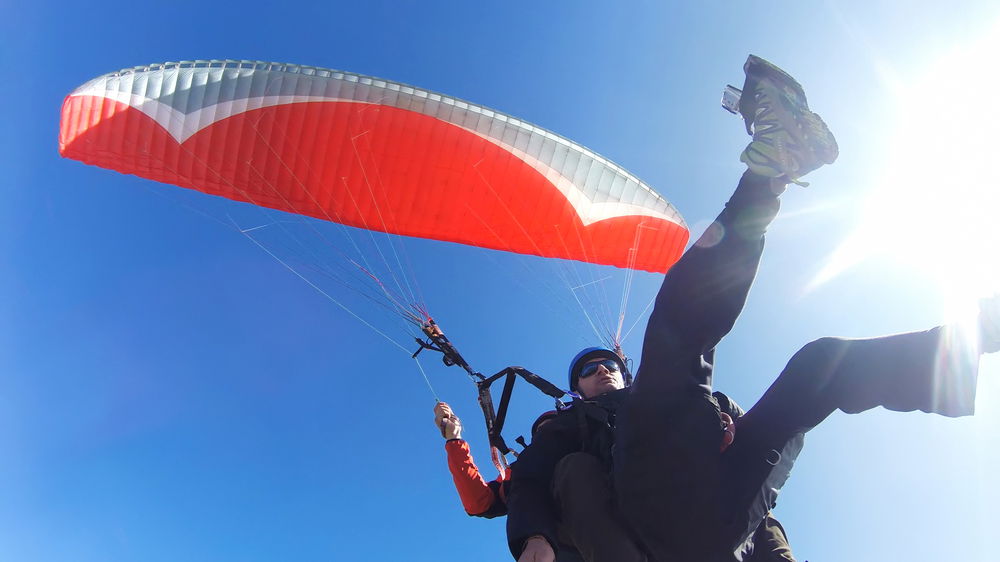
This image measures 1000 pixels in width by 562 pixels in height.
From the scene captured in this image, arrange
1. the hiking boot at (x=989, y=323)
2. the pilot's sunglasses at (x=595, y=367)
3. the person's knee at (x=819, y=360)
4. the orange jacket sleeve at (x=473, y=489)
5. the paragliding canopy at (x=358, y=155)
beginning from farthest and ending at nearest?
the paragliding canopy at (x=358, y=155), the pilot's sunglasses at (x=595, y=367), the orange jacket sleeve at (x=473, y=489), the person's knee at (x=819, y=360), the hiking boot at (x=989, y=323)

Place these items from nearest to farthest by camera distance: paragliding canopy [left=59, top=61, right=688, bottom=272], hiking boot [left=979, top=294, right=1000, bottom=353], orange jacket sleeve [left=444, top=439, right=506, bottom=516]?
1. hiking boot [left=979, top=294, right=1000, bottom=353]
2. orange jacket sleeve [left=444, top=439, right=506, bottom=516]
3. paragliding canopy [left=59, top=61, right=688, bottom=272]

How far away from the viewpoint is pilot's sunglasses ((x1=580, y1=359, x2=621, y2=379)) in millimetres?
3615

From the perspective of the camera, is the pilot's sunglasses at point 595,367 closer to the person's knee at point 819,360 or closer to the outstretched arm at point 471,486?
the outstretched arm at point 471,486

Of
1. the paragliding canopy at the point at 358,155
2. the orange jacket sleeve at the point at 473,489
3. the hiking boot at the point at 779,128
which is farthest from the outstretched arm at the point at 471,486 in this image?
the paragliding canopy at the point at 358,155

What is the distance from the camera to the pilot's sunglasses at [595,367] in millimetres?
3615

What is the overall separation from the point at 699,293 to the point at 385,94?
216 inches

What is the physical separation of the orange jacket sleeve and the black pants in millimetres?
1586

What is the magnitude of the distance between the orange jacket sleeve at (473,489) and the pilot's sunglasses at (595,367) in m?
0.84

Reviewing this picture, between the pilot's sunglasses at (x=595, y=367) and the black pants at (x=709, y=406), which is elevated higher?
the pilot's sunglasses at (x=595, y=367)

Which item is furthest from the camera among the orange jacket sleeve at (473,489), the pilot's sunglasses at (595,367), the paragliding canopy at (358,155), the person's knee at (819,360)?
the paragliding canopy at (358,155)

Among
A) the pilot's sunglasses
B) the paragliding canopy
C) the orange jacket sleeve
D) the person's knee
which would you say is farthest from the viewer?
the paragliding canopy

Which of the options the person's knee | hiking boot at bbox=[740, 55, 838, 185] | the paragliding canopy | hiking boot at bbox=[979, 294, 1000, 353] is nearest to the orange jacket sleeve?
the person's knee

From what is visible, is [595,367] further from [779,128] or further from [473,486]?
[779,128]

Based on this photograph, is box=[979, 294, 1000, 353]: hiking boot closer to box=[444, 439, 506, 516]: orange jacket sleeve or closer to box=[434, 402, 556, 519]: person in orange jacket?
box=[434, 402, 556, 519]: person in orange jacket
